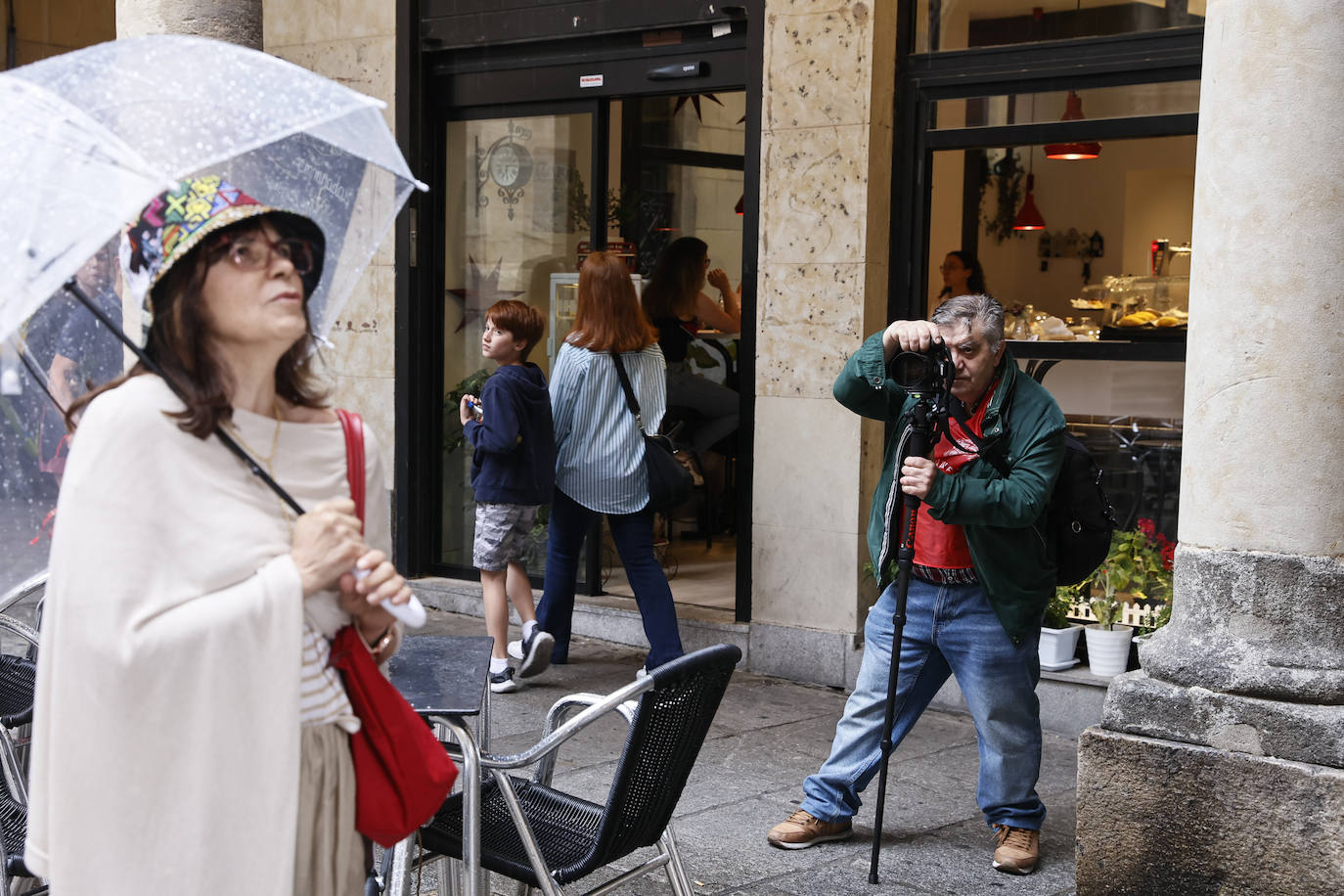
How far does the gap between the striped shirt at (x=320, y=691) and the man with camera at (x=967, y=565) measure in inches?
99.2

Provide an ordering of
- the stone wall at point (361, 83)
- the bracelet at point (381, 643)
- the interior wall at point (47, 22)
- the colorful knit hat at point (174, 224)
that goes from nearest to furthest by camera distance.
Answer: the colorful knit hat at point (174, 224) → the bracelet at point (381, 643) → the stone wall at point (361, 83) → the interior wall at point (47, 22)

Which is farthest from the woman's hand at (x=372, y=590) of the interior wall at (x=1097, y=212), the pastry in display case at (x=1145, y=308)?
the pastry in display case at (x=1145, y=308)

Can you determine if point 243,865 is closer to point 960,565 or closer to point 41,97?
point 41,97

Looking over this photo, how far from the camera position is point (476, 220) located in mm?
8953

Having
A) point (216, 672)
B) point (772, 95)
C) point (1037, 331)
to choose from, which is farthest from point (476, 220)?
point (216, 672)

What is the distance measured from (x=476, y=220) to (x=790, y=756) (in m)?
4.18

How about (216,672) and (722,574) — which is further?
(722,574)

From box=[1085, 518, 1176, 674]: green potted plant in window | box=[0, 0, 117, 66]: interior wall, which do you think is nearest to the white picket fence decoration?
box=[1085, 518, 1176, 674]: green potted plant in window

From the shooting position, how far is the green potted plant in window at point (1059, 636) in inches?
258

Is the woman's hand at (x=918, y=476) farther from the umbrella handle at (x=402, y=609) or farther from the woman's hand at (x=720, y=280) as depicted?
the woman's hand at (x=720, y=280)

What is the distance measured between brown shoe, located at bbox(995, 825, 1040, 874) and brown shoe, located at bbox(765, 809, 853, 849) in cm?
51

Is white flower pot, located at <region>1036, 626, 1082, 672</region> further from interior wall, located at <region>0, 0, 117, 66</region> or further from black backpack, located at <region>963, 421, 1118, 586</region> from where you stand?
interior wall, located at <region>0, 0, 117, 66</region>

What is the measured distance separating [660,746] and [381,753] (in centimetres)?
Answer: 111

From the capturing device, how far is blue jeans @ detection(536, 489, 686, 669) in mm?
7051
